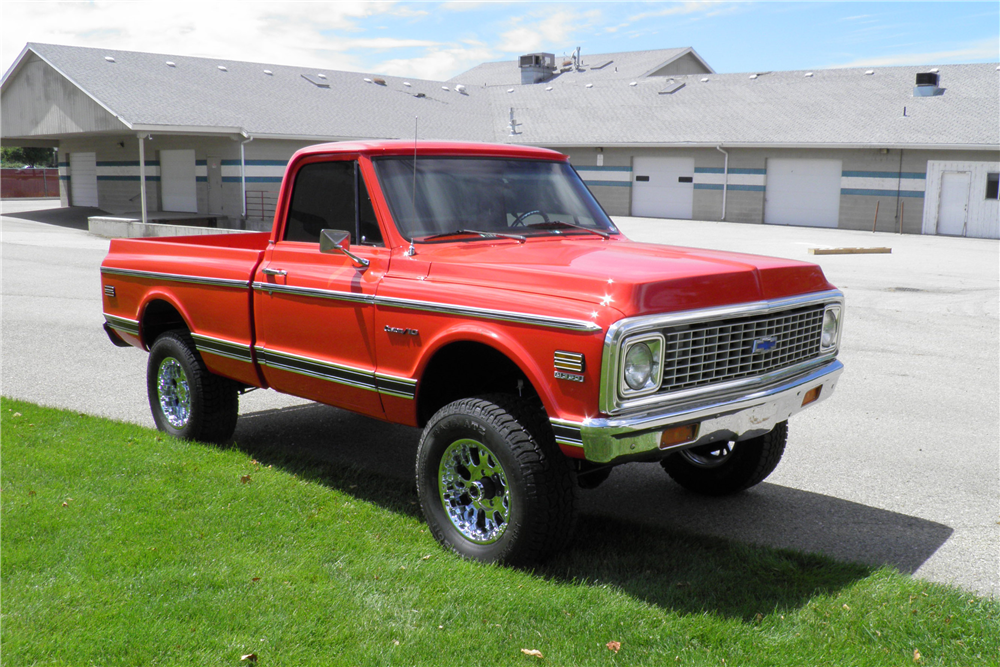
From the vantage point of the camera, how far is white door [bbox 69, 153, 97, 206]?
38812mm

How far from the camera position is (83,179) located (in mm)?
39562

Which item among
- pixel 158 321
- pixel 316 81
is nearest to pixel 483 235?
pixel 158 321

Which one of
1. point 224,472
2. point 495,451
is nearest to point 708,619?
point 495,451

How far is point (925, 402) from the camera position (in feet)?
25.7

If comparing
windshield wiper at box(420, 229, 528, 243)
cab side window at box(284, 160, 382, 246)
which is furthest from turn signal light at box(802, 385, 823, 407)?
cab side window at box(284, 160, 382, 246)

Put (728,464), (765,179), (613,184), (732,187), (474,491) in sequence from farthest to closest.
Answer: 1. (613,184)
2. (732,187)
3. (765,179)
4. (728,464)
5. (474,491)

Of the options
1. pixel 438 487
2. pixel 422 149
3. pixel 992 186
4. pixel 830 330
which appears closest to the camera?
pixel 438 487

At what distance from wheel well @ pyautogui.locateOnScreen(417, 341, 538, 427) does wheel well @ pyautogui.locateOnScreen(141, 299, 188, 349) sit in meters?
2.72

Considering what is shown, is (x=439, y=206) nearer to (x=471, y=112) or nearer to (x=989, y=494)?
(x=989, y=494)

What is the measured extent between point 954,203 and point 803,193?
526cm

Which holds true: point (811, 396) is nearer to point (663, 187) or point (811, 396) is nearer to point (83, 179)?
point (663, 187)

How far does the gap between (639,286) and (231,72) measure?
3412 centimetres

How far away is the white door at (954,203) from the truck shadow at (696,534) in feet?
95.3

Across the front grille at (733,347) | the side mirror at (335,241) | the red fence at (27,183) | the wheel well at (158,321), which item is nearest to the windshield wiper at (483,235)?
the side mirror at (335,241)
